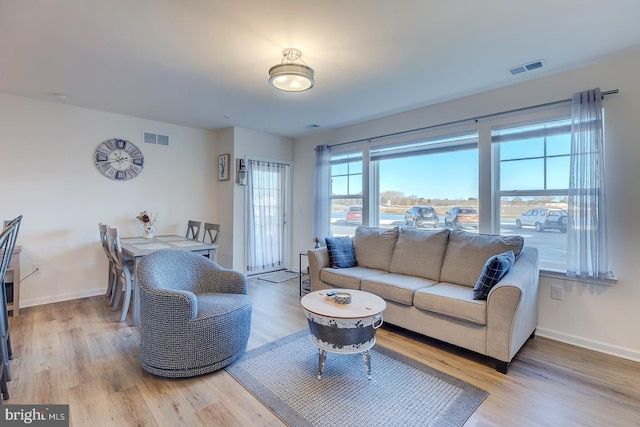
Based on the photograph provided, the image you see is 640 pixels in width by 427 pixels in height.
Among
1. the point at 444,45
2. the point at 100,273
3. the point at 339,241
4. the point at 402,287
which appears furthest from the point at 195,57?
the point at 100,273

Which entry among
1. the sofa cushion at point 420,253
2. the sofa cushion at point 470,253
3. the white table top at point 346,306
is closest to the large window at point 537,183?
Answer: the sofa cushion at point 470,253

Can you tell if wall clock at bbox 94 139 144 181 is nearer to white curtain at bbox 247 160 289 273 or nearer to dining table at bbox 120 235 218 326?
dining table at bbox 120 235 218 326

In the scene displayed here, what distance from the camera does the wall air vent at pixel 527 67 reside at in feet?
8.57

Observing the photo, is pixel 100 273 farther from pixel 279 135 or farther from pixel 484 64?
pixel 484 64

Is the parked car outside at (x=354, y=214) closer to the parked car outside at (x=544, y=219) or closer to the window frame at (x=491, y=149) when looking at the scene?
the window frame at (x=491, y=149)

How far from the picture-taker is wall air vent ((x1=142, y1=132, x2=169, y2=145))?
4.39 m

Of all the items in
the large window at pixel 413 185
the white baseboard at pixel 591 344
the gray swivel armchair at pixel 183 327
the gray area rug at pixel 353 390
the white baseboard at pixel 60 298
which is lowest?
the gray area rug at pixel 353 390

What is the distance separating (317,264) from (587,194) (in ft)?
8.79

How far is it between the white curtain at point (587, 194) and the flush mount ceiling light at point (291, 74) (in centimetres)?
239

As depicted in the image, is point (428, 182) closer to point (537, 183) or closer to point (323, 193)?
point (537, 183)

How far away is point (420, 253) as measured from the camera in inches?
128

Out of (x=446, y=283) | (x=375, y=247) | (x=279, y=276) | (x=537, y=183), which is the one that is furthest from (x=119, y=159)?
(x=537, y=183)

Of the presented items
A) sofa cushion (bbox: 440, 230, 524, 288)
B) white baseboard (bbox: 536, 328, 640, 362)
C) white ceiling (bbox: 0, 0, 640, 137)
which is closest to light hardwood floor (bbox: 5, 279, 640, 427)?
white baseboard (bbox: 536, 328, 640, 362)

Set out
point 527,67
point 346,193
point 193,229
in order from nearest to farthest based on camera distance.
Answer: point 527,67
point 193,229
point 346,193
